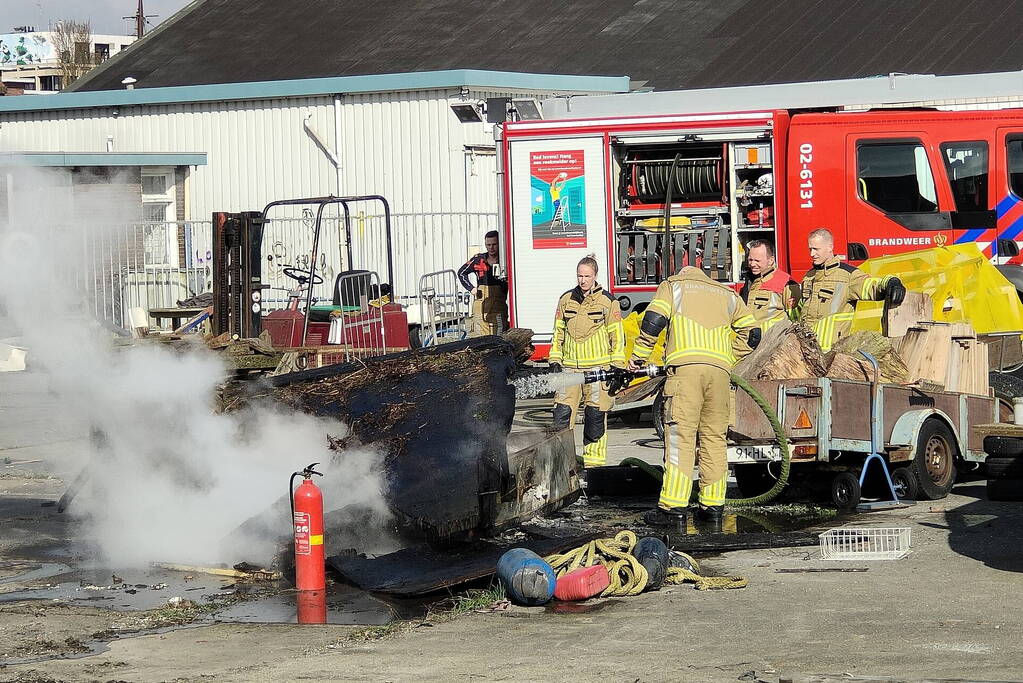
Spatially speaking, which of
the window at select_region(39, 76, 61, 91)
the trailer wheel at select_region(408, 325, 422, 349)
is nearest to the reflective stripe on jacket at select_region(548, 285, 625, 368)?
→ the trailer wheel at select_region(408, 325, 422, 349)

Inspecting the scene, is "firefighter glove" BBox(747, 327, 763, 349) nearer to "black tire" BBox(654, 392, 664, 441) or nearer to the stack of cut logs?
the stack of cut logs

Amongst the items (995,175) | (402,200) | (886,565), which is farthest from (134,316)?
(886,565)

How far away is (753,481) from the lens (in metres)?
11.0

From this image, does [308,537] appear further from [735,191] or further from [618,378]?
[735,191]

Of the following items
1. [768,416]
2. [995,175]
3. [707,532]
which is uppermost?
[995,175]

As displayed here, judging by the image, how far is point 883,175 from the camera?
14.9m

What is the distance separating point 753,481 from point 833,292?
5.75 feet

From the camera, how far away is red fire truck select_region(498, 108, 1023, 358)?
1475cm

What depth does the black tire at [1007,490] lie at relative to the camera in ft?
26.7

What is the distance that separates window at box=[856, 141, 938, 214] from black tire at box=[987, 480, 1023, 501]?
23.4 ft

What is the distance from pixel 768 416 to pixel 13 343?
49.8 ft

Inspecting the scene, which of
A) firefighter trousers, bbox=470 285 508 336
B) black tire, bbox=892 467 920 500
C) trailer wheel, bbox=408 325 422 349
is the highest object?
firefighter trousers, bbox=470 285 508 336

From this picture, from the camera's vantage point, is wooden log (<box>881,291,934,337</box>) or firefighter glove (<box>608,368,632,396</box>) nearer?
firefighter glove (<box>608,368,632,396</box>)

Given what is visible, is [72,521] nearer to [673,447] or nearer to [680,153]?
[673,447]
